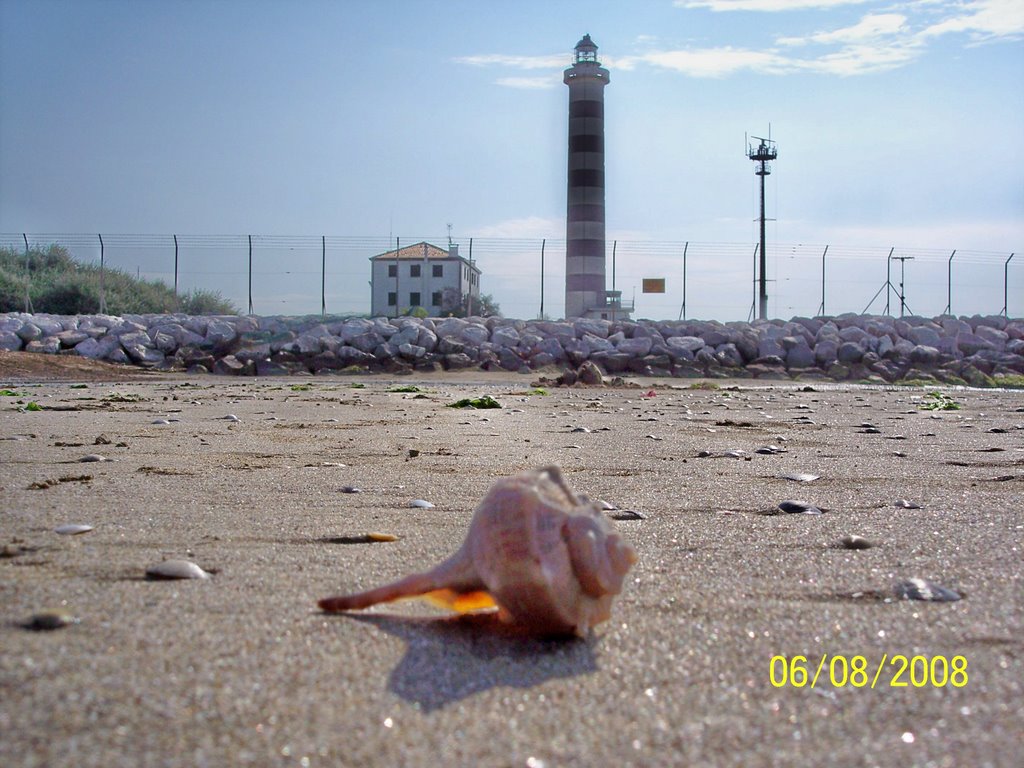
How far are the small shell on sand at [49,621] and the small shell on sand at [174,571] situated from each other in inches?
15.5

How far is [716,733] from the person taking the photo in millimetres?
1499

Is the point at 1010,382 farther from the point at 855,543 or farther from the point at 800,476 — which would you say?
the point at 855,543

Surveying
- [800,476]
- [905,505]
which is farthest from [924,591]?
[800,476]

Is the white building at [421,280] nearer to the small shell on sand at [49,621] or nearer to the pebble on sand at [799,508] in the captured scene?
the pebble on sand at [799,508]

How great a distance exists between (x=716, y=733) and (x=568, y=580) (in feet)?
1.44

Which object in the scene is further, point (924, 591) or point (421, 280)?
point (421, 280)

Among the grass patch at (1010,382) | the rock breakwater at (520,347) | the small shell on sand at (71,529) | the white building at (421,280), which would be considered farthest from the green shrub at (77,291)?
the small shell on sand at (71,529)

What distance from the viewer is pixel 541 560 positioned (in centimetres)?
179

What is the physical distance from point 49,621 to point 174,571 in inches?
18.8

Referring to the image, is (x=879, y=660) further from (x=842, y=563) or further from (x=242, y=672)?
(x=242, y=672)

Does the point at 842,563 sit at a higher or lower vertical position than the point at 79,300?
lower

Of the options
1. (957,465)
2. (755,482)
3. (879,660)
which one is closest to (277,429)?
(755,482)

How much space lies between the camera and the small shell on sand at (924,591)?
2248 millimetres
